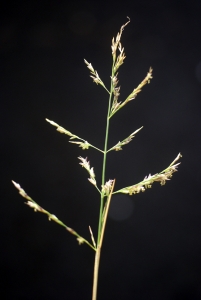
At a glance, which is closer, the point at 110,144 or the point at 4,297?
the point at 4,297

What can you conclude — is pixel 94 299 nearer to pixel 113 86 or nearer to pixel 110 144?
pixel 113 86

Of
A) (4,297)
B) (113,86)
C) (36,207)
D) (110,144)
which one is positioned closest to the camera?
(36,207)

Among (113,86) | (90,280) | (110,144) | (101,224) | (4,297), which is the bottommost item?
(4,297)

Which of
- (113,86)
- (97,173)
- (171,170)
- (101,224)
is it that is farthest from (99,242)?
(97,173)

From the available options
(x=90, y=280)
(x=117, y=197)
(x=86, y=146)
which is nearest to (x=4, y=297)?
(x=90, y=280)

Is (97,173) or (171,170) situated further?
(97,173)

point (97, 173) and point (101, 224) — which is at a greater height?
point (97, 173)

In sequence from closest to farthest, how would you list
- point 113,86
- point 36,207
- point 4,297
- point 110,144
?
point 36,207
point 113,86
point 4,297
point 110,144

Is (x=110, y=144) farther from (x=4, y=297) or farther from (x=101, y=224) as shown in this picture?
(x=101, y=224)

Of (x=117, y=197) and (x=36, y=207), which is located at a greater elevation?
(x=117, y=197)
